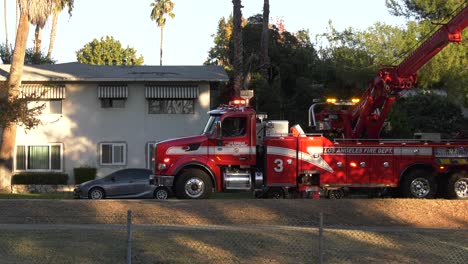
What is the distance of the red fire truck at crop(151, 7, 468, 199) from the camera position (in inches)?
701

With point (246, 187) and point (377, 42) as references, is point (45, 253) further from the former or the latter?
point (377, 42)

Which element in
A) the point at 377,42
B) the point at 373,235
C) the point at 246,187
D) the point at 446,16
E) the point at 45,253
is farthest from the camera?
the point at 377,42

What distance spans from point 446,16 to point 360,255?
18.4 metres

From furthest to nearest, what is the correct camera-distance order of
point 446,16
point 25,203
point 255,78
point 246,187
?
point 255,78
point 446,16
point 246,187
point 25,203

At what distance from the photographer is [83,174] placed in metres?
32.2

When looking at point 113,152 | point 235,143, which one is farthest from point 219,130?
point 113,152

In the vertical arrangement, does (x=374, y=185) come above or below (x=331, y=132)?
below

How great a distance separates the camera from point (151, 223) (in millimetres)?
15094

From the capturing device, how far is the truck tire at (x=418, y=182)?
18.1 meters

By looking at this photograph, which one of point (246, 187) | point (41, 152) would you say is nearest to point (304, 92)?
point (41, 152)

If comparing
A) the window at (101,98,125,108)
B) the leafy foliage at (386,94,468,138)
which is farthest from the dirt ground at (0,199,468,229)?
the leafy foliage at (386,94,468,138)

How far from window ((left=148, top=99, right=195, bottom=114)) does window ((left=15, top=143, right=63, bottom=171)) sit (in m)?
5.14

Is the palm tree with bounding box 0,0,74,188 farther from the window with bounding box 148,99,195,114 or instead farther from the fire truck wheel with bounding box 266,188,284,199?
the fire truck wheel with bounding box 266,188,284,199

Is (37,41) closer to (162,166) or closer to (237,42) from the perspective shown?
(237,42)
